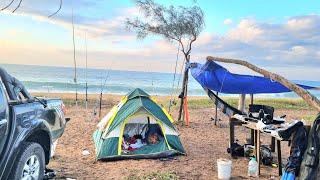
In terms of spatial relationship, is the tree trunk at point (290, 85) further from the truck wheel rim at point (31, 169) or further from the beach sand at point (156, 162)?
the truck wheel rim at point (31, 169)

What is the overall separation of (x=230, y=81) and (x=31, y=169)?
679 cm

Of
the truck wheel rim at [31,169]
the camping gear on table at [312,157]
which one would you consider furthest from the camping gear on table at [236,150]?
the truck wheel rim at [31,169]

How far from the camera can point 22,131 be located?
564 centimetres

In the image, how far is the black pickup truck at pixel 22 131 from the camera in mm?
5344

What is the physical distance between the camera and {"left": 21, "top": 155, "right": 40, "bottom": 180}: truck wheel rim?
19.1 feet

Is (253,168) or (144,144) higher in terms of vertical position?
(144,144)

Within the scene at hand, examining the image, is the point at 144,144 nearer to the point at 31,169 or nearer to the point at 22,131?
the point at 31,169

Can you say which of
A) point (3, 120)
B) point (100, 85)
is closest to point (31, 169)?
point (3, 120)

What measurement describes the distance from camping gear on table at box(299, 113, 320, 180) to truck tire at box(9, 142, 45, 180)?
3.64m

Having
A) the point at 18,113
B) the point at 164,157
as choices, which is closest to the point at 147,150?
the point at 164,157

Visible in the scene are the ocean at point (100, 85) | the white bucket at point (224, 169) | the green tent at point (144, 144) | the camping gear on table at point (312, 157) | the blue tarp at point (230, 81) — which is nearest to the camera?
the camping gear on table at point (312, 157)

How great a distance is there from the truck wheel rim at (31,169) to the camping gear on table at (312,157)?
366 centimetres

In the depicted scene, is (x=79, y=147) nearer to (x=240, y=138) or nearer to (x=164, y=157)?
(x=164, y=157)

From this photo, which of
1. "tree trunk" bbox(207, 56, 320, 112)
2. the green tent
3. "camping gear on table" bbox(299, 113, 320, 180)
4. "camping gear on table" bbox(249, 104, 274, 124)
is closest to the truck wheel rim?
the green tent
